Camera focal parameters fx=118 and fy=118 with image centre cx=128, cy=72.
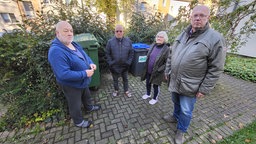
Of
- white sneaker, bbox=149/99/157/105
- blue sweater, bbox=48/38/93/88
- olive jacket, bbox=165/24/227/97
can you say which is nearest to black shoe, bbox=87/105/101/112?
blue sweater, bbox=48/38/93/88

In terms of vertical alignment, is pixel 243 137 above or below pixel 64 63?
below

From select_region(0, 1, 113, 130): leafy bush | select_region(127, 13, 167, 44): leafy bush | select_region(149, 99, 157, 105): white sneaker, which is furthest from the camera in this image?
select_region(127, 13, 167, 44): leafy bush

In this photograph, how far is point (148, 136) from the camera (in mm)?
2170

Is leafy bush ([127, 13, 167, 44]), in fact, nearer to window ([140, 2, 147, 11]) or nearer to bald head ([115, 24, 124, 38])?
bald head ([115, 24, 124, 38])

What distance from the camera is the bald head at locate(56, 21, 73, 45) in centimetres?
161

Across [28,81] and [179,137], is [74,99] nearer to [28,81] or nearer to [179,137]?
[28,81]

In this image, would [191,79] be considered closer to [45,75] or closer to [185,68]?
[185,68]

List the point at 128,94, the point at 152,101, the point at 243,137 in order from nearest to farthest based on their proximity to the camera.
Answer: the point at 243,137 → the point at 152,101 → the point at 128,94

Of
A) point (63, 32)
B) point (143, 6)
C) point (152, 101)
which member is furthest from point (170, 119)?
point (143, 6)

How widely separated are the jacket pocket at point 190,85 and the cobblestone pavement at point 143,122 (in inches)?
40.6

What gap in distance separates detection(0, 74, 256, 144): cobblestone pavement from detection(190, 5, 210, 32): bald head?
1.91m

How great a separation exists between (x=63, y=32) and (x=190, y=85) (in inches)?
75.5

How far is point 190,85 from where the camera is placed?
1.67 metres

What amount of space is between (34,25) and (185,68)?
10.3ft
